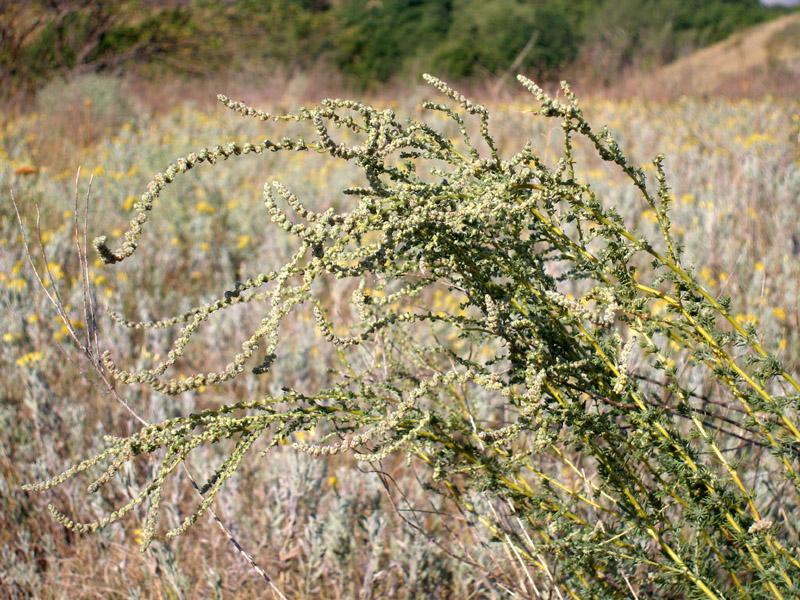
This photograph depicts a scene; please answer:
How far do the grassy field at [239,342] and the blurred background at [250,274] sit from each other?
0.04ft

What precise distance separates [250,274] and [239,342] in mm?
880

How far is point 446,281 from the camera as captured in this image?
53.3 inches

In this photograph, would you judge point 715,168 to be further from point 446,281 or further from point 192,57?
point 192,57

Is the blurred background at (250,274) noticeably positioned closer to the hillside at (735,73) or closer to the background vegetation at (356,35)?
the hillside at (735,73)

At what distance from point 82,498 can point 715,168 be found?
4.49 m

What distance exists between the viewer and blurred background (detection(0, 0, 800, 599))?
1.95 m

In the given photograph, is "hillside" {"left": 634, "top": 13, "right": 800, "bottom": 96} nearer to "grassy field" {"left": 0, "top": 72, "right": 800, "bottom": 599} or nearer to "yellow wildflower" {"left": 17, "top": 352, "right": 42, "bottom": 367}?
"grassy field" {"left": 0, "top": 72, "right": 800, "bottom": 599}

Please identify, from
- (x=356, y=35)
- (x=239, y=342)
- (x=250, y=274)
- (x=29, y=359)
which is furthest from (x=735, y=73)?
(x=356, y=35)

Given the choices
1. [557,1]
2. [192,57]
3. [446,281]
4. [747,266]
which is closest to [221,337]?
[446,281]

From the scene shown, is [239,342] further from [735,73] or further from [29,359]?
[735,73]

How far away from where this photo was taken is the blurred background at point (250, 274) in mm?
1945

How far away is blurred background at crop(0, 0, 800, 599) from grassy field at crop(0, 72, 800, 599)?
0.04 feet

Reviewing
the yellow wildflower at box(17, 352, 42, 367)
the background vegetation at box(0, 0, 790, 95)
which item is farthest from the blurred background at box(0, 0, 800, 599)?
the background vegetation at box(0, 0, 790, 95)

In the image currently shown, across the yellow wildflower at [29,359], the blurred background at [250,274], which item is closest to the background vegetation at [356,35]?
the blurred background at [250,274]
